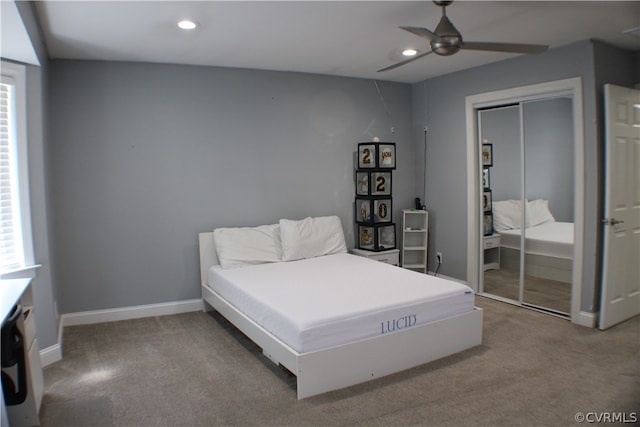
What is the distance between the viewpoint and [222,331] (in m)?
3.68

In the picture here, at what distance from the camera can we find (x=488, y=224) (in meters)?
4.52

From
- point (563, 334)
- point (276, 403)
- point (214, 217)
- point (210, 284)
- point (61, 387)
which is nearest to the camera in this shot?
point (276, 403)

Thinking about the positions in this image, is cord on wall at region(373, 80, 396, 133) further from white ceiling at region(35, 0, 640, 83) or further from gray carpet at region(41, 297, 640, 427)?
gray carpet at region(41, 297, 640, 427)

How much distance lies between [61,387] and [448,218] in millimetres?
3902

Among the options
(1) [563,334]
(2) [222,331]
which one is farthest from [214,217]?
(1) [563,334]

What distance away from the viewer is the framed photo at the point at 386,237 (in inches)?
192

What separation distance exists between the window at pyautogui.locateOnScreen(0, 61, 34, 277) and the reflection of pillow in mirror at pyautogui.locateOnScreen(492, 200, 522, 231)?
4.05m

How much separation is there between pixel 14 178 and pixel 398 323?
8.96ft

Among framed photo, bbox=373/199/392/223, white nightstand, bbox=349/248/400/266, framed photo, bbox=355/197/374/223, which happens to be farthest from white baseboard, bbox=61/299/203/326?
framed photo, bbox=373/199/392/223

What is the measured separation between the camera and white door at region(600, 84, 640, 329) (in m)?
3.47

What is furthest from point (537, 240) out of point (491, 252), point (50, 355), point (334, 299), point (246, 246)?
point (50, 355)

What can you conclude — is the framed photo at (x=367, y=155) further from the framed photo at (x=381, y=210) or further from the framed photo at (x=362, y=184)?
the framed photo at (x=381, y=210)

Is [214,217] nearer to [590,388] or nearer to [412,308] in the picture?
[412,308]

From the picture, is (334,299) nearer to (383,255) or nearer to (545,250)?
(383,255)
